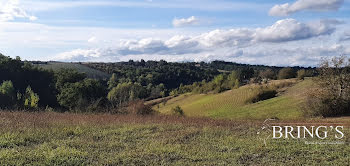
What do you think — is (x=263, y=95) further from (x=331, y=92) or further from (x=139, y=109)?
(x=139, y=109)

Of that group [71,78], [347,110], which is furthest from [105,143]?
[71,78]

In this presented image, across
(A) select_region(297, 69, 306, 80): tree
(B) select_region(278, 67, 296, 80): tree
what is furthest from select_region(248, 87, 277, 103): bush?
(B) select_region(278, 67, 296, 80): tree

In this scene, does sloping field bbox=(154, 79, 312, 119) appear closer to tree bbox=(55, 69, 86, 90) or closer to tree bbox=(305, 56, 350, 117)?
tree bbox=(305, 56, 350, 117)

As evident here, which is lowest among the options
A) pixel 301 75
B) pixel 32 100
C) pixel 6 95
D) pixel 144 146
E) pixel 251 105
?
pixel 251 105

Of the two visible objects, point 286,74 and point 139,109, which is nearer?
point 139,109

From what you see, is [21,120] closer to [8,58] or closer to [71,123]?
[71,123]

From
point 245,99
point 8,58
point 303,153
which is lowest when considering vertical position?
point 245,99

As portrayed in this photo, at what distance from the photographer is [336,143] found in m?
10.1

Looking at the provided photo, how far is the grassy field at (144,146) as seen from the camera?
7.86 m

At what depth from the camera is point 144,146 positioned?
9.45m

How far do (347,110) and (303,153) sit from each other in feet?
80.6

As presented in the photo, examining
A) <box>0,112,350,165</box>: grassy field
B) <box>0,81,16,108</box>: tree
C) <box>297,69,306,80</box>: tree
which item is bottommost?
<box>0,81,16,108</box>: tree

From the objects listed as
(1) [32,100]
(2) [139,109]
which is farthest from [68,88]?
(2) [139,109]

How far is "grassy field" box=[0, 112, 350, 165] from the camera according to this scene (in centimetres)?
786
